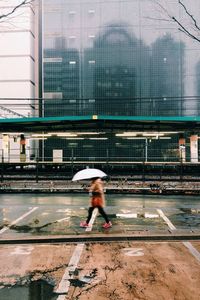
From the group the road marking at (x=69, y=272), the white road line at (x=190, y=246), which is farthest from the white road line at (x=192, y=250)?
the road marking at (x=69, y=272)

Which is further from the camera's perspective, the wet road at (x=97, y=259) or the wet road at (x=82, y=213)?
the wet road at (x=82, y=213)

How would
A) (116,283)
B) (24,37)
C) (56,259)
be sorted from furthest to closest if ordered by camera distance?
(24,37), (56,259), (116,283)

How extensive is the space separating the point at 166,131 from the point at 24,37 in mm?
25353

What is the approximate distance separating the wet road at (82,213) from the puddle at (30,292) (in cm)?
356

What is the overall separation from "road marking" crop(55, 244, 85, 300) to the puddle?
0.44ft

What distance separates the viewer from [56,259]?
732cm

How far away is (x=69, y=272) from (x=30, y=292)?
1.07 m

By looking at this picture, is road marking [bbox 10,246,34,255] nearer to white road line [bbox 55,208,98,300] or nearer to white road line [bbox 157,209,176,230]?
white road line [bbox 55,208,98,300]

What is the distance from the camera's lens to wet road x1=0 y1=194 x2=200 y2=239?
32.8 feet

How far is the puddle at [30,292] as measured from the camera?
530cm

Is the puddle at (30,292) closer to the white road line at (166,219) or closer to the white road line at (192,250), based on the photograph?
the white road line at (192,250)

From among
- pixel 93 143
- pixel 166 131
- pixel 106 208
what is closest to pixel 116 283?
pixel 106 208

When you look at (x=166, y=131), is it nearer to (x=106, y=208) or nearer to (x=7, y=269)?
(x=106, y=208)

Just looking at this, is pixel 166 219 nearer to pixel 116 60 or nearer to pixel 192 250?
pixel 192 250
